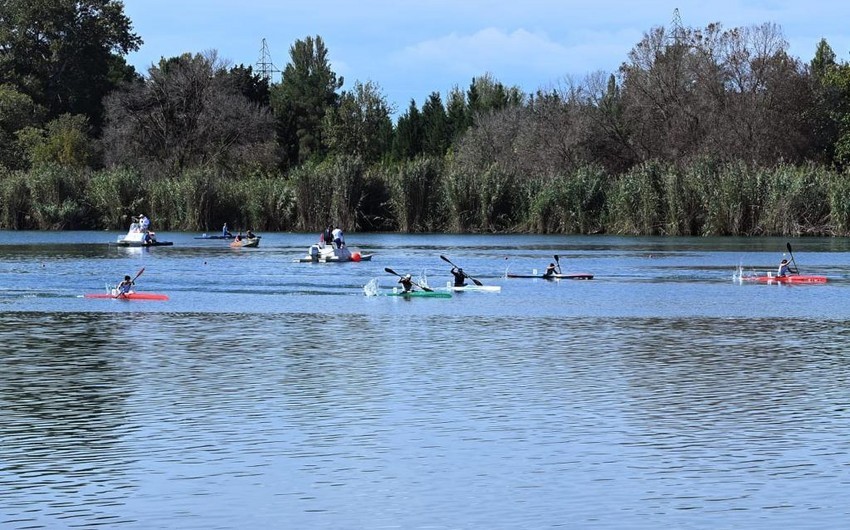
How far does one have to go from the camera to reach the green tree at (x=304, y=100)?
565ft

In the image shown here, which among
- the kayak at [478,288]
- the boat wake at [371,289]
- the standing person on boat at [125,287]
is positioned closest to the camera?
the standing person on boat at [125,287]

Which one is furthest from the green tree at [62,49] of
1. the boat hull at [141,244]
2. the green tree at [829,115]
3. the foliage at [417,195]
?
the green tree at [829,115]

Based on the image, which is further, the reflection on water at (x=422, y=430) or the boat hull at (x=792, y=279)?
the boat hull at (x=792, y=279)

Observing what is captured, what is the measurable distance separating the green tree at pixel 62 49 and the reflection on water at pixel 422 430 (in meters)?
121

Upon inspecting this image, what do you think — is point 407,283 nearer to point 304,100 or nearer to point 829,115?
point 829,115

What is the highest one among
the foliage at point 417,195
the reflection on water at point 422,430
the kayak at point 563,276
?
the foliage at point 417,195

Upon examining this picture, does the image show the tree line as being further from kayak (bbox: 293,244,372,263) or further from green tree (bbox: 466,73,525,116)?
kayak (bbox: 293,244,372,263)

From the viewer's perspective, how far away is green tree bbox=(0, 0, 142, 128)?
493ft

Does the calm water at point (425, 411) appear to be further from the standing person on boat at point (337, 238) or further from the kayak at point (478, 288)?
the standing person on boat at point (337, 238)

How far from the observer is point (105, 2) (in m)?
157

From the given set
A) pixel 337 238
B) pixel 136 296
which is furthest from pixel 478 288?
pixel 337 238

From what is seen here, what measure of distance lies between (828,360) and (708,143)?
281 feet

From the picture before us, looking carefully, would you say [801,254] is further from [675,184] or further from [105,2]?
[105,2]

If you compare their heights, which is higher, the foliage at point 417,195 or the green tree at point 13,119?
the green tree at point 13,119
